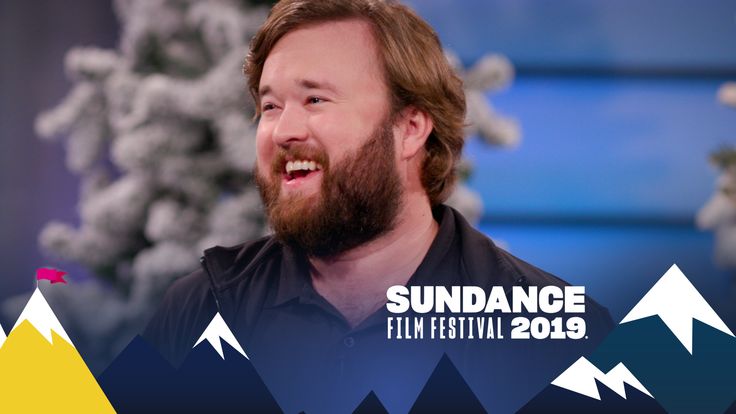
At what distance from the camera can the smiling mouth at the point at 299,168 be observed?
2525mm

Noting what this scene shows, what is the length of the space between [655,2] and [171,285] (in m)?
1.46

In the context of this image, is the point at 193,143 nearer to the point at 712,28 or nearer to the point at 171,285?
the point at 171,285

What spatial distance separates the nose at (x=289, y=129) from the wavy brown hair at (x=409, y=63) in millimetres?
176

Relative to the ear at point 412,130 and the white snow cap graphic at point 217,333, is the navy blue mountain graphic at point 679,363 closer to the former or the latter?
the ear at point 412,130

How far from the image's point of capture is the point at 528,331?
2.71 metres

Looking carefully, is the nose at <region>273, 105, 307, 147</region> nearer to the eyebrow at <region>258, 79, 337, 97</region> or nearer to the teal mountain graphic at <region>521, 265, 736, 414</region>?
the eyebrow at <region>258, 79, 337, 97</region>

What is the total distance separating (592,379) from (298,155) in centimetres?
93

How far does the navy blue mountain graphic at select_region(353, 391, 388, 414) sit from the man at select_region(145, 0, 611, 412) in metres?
0.02

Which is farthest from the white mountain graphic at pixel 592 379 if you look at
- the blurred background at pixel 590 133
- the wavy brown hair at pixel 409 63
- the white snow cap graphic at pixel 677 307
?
the wavy brown hair at pixel 409 63

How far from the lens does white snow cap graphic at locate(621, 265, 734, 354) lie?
9.09 feet

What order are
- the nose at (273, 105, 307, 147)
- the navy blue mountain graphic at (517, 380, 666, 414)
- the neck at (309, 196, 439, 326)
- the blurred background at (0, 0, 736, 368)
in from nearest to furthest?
1. the nose at (273, 105, 307, 147)
2. the neck at (309, 196, 439, 326)
3. the navy blue mountain graphic at (517, 380, 666, 414)
4. the blurred background at (0, 0, 736, 368)

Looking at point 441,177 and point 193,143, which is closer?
point 441,177

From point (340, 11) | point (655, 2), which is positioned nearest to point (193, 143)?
point (340, 11)

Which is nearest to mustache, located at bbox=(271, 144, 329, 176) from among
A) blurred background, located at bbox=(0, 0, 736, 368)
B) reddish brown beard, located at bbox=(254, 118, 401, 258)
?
reddish brown beard, located at bbox=(254, 118, 401, 258)
